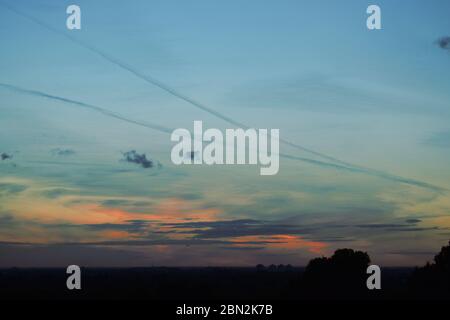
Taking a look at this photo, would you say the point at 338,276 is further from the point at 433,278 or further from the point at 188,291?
the point at 188,291

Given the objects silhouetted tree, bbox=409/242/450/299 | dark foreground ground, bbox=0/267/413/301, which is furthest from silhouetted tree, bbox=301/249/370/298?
silhouetted tree, bbox=409/242/450/299

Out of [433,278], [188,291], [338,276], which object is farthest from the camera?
[188,291]

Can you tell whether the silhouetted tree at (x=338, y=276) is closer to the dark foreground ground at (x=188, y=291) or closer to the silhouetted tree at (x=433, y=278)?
the dark foreground ground at (x=188, y=291)

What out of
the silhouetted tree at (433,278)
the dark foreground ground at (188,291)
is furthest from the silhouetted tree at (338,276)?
the silhouetted tree at (433,278)

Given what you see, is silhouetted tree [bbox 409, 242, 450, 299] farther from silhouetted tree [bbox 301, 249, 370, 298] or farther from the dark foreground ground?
silhouetted tree [bbox 301, 249, 370, 298]

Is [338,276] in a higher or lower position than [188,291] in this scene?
higher

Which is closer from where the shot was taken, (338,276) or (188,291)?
(338,276)

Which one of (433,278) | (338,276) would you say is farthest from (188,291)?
(433,278)

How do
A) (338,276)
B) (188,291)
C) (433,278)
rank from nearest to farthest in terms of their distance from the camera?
(433,278) → (338,276) → (188,291)
